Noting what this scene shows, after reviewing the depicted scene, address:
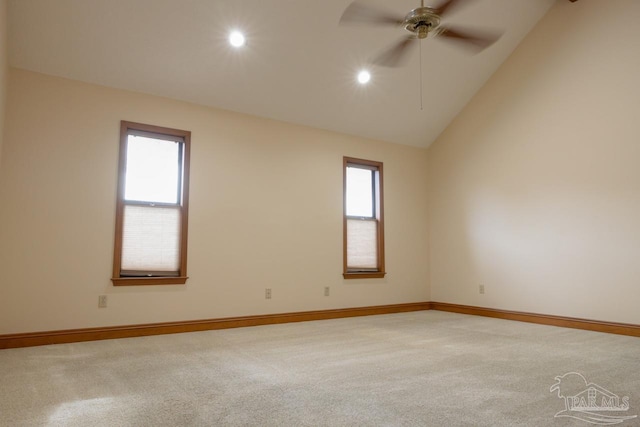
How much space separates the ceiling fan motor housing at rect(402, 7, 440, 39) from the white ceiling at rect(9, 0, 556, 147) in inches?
11.8

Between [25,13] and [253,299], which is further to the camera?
[253,299]

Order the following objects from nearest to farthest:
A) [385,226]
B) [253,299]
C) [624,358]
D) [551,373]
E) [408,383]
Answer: [408,383], [551,373], [624,358], [253,299], [385,226]

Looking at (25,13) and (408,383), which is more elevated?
(25,13)

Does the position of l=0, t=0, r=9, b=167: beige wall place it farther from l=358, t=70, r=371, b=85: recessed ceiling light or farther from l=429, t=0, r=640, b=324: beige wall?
l=429, t=0, r=640, b=324: beige wall

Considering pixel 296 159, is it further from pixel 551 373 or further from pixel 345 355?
pixel 551 373

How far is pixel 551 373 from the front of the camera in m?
2.79

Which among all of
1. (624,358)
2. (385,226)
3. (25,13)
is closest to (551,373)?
(624,358)

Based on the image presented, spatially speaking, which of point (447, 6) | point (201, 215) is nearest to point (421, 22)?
point (447, 6)

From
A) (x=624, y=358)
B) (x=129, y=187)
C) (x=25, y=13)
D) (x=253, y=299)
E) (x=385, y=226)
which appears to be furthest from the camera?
(x=385, y=226)

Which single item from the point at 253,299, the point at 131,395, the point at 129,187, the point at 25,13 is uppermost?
Answer: the point at 25,13

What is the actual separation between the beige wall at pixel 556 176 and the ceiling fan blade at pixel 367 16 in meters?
3.04

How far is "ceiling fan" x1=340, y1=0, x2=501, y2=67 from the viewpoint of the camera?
283 centimetres

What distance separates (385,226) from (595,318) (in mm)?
2841

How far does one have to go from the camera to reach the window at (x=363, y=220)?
5836 millimetres
